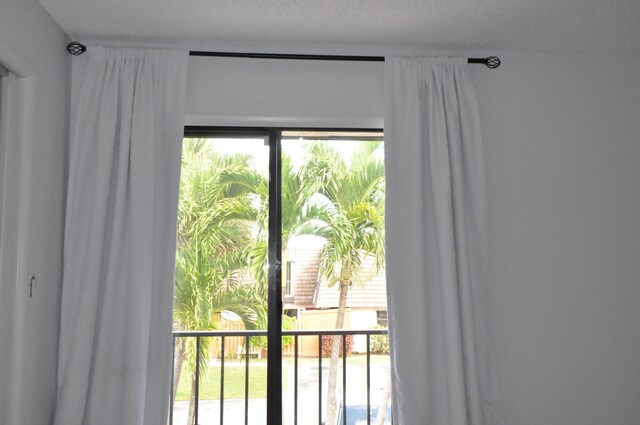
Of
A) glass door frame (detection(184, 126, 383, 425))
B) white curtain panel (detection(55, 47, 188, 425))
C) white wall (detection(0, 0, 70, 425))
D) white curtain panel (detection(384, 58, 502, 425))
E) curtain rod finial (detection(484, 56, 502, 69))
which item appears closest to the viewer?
white wall (detection(0, 0, 70, 425))

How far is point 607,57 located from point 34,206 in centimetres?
344

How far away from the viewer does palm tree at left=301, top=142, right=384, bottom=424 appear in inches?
111

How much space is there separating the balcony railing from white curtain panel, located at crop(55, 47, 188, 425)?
340 mm

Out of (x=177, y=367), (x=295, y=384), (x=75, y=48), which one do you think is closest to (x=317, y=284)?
(x=295, y=384)

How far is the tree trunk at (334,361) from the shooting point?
282 cm

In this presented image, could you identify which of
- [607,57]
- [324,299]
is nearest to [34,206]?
[324,299]

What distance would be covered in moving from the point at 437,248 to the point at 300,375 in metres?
1.14

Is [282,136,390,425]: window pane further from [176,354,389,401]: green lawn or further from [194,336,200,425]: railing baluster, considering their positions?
[194,336,200,425]: railing baluster

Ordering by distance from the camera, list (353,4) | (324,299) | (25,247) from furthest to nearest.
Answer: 1. (324,299)
2. (353,4)
3. (25,247)

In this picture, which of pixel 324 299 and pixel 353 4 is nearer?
pixel 353 4

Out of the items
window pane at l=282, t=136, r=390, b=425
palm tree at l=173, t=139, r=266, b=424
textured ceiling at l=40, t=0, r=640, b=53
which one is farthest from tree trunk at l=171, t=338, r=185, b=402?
textured ceiling at l=40, t=0, r=640, b=53

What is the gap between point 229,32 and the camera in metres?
2.63

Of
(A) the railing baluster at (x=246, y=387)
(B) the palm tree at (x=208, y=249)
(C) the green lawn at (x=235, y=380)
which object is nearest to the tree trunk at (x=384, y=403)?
(C) the green lawn at (x=235, y=380)

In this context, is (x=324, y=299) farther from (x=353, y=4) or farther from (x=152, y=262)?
(x=353, y=4)
